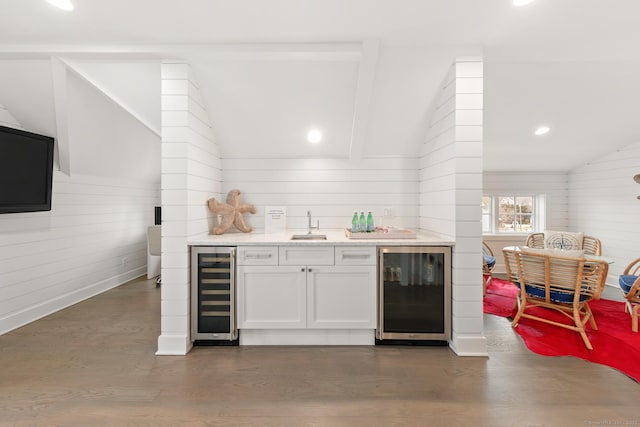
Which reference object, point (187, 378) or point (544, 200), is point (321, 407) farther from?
point (544, 200)

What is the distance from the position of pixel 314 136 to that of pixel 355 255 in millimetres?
1411

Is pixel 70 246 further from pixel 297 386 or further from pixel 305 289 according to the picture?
pixel 297 386

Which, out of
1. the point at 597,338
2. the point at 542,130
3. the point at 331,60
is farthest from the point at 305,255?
the point at 542,130

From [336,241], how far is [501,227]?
4.42 meters

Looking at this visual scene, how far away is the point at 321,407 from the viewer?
6.65 ft

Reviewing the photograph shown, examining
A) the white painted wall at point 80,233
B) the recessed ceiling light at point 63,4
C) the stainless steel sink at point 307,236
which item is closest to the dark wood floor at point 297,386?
the white painted wall at point 80,233

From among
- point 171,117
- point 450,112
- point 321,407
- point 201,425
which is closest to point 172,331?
point 201,425

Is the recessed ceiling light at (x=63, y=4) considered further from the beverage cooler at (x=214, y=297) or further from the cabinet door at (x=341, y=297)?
the cabinet door at (x=341, y=297)

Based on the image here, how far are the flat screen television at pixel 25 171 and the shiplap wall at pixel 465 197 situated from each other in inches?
161

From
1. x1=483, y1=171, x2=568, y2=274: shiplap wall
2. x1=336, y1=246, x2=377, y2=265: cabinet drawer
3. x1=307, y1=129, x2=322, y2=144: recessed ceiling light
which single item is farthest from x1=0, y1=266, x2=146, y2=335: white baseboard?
x1=483, y1=171, x2=568, y2=274: shiplap wall

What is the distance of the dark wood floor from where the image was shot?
1933mm

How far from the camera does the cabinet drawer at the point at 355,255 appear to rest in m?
2.86

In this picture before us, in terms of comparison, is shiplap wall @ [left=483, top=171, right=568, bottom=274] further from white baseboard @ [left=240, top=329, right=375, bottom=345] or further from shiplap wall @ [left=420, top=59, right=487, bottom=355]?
white baseboard @ [left=240, top=329, right=375, bottom=345]

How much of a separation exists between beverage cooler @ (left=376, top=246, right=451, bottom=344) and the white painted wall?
355cm
